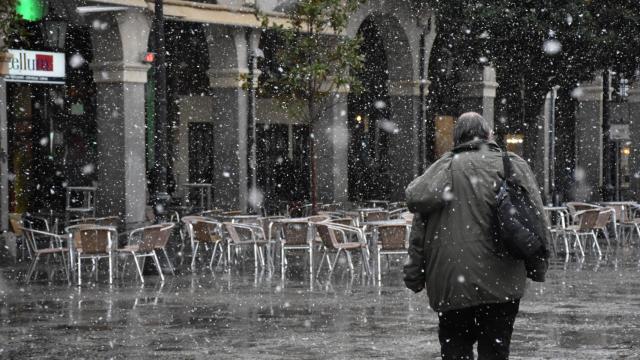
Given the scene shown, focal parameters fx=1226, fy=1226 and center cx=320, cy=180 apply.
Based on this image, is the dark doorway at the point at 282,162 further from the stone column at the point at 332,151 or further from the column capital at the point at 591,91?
the column capital at the point at 591,91

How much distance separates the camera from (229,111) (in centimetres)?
2497

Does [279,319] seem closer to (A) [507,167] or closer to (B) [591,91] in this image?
(A) [507,167]

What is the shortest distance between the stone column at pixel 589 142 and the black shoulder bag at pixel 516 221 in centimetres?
2711

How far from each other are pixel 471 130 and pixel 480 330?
100 cm

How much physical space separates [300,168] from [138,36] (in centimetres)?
1112

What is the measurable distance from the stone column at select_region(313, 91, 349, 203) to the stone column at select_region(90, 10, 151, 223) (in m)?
5.57

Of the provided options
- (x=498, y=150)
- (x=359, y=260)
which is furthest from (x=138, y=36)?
(x=498, y=150)

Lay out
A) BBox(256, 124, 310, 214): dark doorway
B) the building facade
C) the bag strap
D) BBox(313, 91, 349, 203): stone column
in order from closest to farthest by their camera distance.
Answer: the bag strap, the building facade, BBox(313, 91, 349, 203): stone column, BBox(256, 124, 310, 214): dark doorway

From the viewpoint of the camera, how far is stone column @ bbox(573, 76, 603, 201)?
109 feet

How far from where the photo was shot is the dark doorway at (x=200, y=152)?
30578 millimetres

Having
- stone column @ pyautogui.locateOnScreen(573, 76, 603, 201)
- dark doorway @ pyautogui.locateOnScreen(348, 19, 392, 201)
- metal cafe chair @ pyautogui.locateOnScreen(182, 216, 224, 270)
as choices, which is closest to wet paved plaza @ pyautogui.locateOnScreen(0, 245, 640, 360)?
metal cafe chair @ pyautogui.locateOnScreen(182, 216, 224, 270)

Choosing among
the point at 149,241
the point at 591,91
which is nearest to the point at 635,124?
the point at 591,91

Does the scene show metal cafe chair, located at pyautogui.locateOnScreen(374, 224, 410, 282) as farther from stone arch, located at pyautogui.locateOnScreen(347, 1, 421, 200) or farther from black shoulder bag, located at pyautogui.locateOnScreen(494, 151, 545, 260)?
stone arch, located at pyautogui.locateOnScreen(347, 1, 421, 200)

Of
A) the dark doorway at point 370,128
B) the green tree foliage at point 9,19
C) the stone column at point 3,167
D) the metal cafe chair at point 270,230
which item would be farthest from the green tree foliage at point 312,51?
the dark doorway at point 370,128
